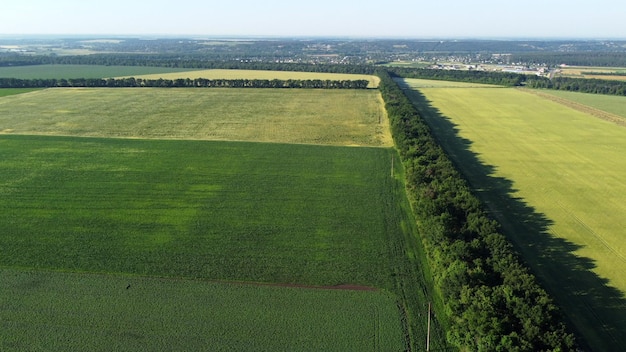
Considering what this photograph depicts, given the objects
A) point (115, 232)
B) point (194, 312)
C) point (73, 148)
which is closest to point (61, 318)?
point (194, 312)

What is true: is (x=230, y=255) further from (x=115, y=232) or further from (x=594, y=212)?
(x=594, y=212)

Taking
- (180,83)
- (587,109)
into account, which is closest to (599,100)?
(587,109)

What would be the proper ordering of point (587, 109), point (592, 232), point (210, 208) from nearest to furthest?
point (592, 232) → point (210, 208) → point (587, 109)

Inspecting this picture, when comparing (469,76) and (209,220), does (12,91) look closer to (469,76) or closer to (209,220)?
(209,220)

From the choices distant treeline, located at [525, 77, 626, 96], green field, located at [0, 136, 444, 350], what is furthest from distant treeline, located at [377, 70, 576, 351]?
distant treeline, located at [525, 77, 626, 96]

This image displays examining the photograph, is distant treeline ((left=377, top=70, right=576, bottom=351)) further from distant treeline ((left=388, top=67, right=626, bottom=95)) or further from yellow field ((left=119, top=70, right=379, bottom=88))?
yellow field ((left=119, top=70, right=379, bottom=88))

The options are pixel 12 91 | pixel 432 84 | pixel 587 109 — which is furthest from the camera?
pixel 432 84
